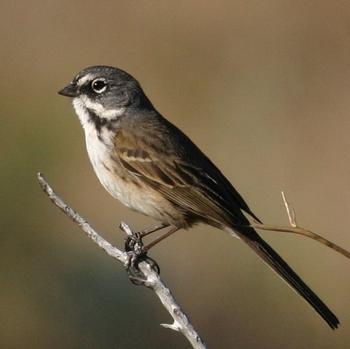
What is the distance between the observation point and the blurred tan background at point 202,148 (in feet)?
30.9

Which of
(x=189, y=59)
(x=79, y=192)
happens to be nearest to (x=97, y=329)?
(x=79, y=192)

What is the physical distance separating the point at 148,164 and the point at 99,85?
56 cm

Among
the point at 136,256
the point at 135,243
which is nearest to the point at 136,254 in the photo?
the point at 136,256

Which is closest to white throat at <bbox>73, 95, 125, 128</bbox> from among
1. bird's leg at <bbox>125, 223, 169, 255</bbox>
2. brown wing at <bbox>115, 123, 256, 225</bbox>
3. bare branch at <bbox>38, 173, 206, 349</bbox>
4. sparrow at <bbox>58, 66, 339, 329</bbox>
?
sparrow at <bbox>58, 66, 339, 329</bbox>

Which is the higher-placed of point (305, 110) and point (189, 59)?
point (189, 59)

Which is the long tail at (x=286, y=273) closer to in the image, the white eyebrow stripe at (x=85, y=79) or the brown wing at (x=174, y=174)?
the brown wing at (x=174, y=174)

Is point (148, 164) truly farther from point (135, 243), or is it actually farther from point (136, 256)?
point (136, 256)

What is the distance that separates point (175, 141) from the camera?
7320 millimetres

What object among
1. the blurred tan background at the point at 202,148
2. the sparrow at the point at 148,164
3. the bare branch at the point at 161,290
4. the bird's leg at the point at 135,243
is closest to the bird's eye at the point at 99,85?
the sparrow at the point at 148,164

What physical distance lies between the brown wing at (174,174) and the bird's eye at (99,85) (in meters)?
0.27

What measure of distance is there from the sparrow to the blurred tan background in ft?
6.65

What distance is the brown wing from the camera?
22.8 feet

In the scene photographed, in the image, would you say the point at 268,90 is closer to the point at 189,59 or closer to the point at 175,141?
the point at 189,59

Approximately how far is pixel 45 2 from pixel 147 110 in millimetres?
8070
